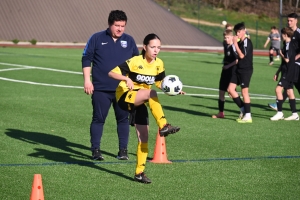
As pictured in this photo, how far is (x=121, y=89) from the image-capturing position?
943 cm

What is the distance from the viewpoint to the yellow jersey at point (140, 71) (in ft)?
30.6

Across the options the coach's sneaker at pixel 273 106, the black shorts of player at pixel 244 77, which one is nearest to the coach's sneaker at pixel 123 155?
the black shorts of player at pixel 244 77

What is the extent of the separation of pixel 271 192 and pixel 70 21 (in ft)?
162

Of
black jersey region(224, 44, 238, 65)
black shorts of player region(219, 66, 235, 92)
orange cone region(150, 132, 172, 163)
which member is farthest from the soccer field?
black jersey region(224, 44, 238, 65)

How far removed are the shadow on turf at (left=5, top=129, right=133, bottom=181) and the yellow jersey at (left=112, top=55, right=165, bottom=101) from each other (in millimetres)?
1224

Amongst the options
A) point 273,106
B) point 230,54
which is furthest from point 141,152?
point 273,106

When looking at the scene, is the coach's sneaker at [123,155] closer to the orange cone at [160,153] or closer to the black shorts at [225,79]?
the orange cone at [160,153]

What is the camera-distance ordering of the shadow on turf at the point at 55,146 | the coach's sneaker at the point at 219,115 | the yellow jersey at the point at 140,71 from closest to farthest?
the yellow jersey at the point at 140,71 → the shadow on turf at the point at 55,146 → the coach's sneaker at the point at 219,115

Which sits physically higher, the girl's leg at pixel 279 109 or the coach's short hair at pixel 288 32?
the coach's short hair at pixel 288 32

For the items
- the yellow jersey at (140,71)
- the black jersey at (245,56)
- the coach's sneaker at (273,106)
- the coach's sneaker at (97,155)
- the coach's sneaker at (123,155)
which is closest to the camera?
the yellow jersey at (140,71)

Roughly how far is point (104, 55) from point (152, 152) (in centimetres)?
183

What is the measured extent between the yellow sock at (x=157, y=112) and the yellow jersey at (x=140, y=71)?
1.45 ft

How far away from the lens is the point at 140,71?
9.32 m

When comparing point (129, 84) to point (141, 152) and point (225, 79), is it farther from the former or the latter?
point (225, 79)
